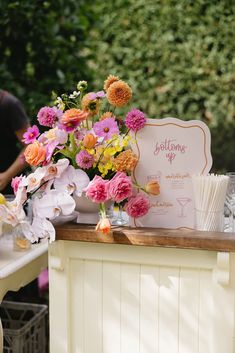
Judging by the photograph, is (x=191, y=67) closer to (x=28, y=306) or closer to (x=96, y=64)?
(x=96, y=64)

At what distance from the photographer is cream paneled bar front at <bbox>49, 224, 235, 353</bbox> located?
4.75 ft

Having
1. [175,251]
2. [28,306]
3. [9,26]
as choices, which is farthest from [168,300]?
→ [9,26]

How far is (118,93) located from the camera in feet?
5.08

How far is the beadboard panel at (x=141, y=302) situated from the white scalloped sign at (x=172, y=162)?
118 millimetres

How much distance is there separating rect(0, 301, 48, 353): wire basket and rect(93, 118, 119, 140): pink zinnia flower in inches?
38.6

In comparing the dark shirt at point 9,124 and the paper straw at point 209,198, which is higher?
the dark shirt at point 9,124

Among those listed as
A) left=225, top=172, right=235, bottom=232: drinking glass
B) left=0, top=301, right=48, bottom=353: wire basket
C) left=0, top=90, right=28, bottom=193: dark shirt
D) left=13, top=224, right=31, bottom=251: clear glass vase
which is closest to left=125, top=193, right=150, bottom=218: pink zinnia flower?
left=225, top=172, right=235, bottom=232: drinking glass

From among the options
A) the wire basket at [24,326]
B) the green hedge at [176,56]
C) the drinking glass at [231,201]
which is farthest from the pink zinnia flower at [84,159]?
the green hedge at [176,56]

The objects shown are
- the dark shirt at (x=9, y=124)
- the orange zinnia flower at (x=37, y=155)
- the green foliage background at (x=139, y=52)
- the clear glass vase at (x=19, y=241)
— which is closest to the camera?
the orange zinnia flower at (x=37, y=155)

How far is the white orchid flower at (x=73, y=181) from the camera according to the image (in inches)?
60.4

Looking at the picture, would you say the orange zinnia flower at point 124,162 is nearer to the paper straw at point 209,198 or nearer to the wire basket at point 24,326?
the paper straw at point 209,198

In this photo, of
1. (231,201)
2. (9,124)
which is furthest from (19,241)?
(9,124)

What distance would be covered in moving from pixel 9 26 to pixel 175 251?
8.40 feet

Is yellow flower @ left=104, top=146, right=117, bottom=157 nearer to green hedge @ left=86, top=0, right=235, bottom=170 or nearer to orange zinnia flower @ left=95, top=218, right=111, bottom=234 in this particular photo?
orange zinnia flower @ left=95, top=218, right=111, bottom=234
